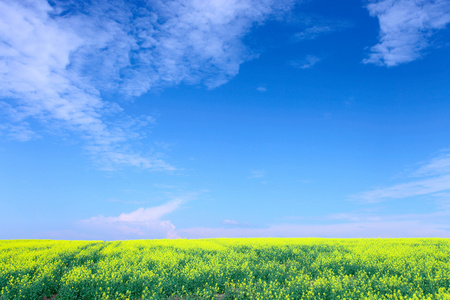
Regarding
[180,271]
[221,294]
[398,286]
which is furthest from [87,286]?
[398,286]

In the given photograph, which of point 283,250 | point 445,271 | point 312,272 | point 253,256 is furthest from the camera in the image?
point 283,250

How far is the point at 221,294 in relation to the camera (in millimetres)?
11297

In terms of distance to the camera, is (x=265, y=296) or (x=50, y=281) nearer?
(x=265, y=296)

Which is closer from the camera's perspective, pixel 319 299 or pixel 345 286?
pixel 319 299

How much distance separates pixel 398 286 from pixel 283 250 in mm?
9339

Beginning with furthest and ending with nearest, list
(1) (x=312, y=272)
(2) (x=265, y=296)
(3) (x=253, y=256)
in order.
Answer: (3) (x=253, y=256)
(1) (x=312, y=272)
(2) (x=265, y=296)

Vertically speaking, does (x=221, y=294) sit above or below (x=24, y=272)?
below

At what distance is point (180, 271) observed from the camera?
42.9 ft

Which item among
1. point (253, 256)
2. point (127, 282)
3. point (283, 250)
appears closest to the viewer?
point (127, 282)

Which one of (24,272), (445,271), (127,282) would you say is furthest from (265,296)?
(24,272)

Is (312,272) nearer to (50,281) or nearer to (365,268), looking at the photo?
(365,268)

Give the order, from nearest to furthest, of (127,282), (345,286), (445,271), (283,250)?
(345,286) < (127,282) < (445,271) < (283,250)

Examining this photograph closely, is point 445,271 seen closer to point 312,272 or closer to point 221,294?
point 312,272

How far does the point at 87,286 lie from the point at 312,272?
34.4 feet
